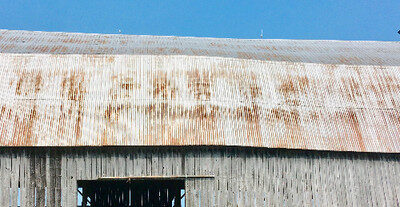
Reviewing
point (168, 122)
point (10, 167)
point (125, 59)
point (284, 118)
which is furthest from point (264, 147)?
point (10, 167)

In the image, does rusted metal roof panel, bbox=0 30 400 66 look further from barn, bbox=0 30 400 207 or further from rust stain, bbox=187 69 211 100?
rust stain, bbox=187 69 211 100

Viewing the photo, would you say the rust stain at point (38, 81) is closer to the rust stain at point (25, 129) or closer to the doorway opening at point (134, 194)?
the rust stain at point (25, 129)

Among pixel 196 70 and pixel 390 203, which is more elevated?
pixel 196 70

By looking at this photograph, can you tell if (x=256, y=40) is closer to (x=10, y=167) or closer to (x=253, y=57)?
(x=253, y=57)

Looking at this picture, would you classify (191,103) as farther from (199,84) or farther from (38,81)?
(38,81)

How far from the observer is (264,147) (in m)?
19.8

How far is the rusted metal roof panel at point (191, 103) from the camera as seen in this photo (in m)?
19.1

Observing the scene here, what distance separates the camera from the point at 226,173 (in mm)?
19672

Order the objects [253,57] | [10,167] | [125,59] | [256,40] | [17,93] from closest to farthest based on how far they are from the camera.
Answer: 1. [10,167]
2. [17,93]
3. [125,59]
4. [253,57]
5. [256,40]

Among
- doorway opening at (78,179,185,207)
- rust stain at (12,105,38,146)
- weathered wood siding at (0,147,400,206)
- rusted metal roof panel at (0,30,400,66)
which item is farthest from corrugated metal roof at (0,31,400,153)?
doorway opening at (78,179,185,207)

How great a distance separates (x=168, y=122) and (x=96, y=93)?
3.50 metres

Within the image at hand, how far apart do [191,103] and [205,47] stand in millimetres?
6667

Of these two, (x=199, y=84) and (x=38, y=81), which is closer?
(x=38, y=81)

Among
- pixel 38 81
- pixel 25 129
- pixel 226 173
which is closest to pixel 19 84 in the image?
pixel 38 81
